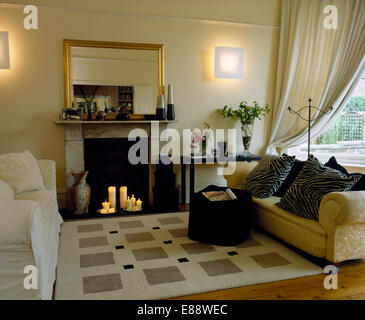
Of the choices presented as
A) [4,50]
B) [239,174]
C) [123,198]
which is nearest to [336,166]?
[239,174]

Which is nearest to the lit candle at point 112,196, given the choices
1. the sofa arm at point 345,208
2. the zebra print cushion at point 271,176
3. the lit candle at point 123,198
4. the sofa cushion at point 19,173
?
the lit candle at point 123,198

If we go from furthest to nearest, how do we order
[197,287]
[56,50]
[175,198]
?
[175,198]
[56,50]
[197,287]

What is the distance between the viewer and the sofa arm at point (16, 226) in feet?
5.04

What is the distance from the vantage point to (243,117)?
467 cm

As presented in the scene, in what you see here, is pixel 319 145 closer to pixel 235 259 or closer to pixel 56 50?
pixel 235 259

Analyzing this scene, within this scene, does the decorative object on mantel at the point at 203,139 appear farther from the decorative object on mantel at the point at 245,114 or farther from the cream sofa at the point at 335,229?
the cream sofa at the point at 335,229

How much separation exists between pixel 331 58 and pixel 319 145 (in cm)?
122

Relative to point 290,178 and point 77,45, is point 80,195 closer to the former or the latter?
point 77,45

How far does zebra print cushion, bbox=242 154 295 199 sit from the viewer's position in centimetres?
335

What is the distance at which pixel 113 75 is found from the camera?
430 cm

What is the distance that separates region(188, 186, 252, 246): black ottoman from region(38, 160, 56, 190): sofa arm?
1.41 meters

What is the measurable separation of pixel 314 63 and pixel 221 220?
296 centimetres
